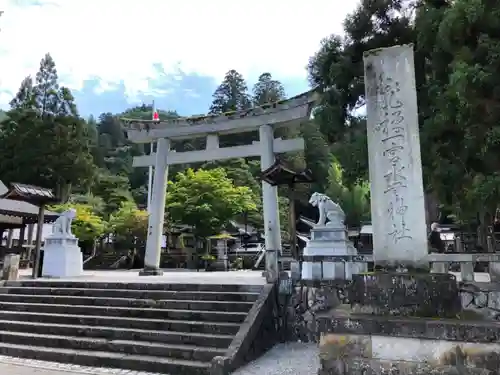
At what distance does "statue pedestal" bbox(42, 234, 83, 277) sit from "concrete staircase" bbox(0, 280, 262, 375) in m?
2.60

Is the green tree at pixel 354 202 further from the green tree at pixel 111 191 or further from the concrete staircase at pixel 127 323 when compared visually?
the concrete staircase at pixel 127 323

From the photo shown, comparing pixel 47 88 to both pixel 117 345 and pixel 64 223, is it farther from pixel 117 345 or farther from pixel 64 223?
pixel 117 345

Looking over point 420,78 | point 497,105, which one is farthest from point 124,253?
point 497,105

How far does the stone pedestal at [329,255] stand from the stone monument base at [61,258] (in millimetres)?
7795

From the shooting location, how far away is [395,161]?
4.55m

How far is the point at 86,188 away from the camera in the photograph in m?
32.7

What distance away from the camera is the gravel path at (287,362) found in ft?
17.7

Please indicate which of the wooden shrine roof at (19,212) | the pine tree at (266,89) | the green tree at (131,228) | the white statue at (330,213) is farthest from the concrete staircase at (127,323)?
the pine tree at (266,89)

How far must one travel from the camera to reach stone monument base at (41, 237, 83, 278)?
464 inches

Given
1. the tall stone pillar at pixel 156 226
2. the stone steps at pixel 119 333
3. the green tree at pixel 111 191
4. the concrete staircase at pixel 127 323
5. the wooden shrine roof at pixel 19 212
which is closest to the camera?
the concrete staircase at pixel 127 323

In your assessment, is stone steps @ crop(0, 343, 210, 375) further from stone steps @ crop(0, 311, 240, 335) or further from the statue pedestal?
the statue pedestal

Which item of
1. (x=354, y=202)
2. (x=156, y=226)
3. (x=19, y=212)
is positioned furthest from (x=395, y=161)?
(x=354, y=202)

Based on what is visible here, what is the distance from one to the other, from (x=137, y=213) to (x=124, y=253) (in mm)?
2637

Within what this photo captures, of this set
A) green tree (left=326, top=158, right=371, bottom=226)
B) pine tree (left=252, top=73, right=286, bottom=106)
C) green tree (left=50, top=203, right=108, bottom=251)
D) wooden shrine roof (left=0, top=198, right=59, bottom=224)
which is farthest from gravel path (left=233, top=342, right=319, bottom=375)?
pine tree (left=252, top=73, right=286, bottom=106)
